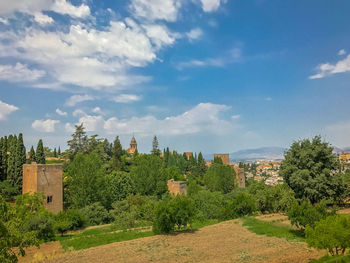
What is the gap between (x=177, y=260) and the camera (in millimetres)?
13578

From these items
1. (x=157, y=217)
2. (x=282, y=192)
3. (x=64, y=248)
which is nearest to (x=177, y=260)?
(x=157, y=217)

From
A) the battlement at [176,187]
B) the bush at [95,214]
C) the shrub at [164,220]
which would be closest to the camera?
the shrub at [164,220]

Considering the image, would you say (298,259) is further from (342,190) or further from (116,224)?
(116,224)

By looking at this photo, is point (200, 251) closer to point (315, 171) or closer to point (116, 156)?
point (315, 171)

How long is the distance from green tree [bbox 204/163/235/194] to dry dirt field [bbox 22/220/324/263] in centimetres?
4191

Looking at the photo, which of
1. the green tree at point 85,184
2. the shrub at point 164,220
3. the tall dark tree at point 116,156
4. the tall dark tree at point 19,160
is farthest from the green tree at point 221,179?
the shrub at point 164,220

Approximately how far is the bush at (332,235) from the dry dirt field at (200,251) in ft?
7.74

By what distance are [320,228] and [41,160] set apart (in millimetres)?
47471

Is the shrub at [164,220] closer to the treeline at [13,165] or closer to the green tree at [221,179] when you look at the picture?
the treeline at [13,165]

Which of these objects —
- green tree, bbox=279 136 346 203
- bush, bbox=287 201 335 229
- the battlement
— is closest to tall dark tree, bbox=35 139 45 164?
the battlement

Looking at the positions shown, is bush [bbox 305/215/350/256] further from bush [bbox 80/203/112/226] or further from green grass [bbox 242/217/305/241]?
bush [bbox 80/203/112/226]

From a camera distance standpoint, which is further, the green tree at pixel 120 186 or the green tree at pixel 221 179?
the green tree at pixel 221 179

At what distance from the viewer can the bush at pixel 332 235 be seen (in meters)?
10.2

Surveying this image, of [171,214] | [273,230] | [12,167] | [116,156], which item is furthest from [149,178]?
[273,230]
